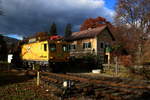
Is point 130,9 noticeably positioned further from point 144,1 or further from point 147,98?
point 147,98

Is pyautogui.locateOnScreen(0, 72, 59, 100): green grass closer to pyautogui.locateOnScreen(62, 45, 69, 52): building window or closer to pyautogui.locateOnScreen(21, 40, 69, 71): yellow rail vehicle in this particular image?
pyautogui.locateOnScreen(21, 40, 69, 71): yellow rail vehicle

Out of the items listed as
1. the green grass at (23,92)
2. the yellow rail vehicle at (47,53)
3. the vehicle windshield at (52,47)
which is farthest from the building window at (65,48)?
the green grass at (23,92)

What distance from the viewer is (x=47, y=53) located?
645 inches

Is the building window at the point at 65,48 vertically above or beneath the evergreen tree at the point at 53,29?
beneath

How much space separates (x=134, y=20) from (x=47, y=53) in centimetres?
2056

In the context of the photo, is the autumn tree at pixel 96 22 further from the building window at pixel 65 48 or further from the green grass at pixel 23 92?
the green grass at pixel 23 92

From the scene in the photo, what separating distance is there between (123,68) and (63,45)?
6.94 meters

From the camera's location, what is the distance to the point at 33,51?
1852 centimetres

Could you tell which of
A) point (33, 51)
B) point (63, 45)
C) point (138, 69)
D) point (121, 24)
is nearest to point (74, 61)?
point (63, 45)

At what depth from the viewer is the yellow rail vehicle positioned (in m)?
16.4

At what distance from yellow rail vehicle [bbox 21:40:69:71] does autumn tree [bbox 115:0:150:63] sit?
1450cm

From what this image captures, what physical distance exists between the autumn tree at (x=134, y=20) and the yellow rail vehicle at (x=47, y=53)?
14.5 meters

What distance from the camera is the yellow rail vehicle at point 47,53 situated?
53.8 ft

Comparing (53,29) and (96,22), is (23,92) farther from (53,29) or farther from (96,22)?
(53,29)
